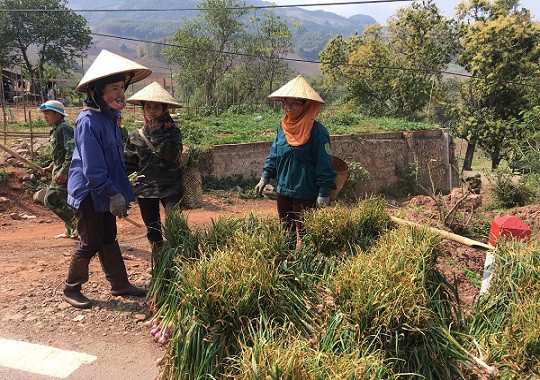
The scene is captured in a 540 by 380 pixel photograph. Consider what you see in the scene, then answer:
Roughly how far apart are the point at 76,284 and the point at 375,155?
36.3ft

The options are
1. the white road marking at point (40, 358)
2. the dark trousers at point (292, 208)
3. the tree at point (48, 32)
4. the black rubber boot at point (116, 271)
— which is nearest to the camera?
the white road marking at point (40, 358)

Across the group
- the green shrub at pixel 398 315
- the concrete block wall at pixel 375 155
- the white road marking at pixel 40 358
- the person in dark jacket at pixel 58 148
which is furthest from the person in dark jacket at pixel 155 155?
the concrete block wall at pixel 375 155

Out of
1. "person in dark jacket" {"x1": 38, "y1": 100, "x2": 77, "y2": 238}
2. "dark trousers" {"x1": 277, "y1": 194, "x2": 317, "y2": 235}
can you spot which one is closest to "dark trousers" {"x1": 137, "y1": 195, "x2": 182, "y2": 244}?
"dark trousers" {"x1": 277, "y1": 194, "x2": 317, "y2": 235}

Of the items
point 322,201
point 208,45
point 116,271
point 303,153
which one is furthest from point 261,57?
point 116,271

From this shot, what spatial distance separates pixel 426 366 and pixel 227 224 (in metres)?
1.61

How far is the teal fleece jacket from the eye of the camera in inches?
140

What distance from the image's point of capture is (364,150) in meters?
13.0

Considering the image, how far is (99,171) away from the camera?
3020mm

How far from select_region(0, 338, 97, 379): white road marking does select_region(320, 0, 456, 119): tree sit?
21.4 metres

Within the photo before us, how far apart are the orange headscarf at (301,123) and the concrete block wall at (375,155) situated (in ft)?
21.0

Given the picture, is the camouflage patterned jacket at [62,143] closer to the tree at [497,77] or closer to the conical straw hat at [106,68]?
the conical straw hat at [106,68]

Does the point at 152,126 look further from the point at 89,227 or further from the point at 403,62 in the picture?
the point at 403,62

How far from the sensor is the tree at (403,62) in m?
23.2

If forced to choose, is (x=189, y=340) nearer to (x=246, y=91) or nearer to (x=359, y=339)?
(x=359, y=339)
